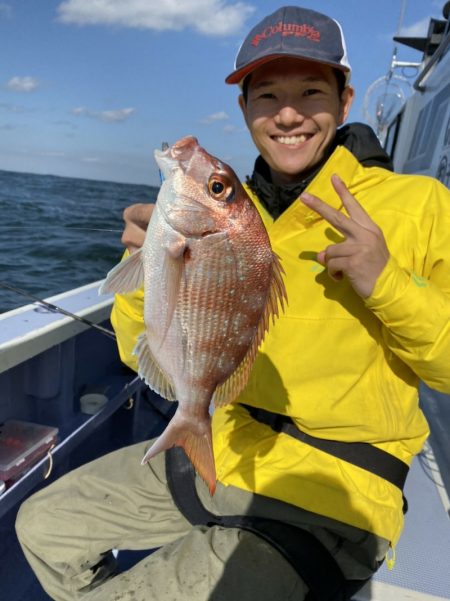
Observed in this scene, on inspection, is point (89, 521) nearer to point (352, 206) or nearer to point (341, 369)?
point (341, 369)

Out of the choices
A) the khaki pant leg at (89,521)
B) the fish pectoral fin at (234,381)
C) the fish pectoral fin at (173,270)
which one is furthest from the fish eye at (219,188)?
the khaki pant leg at (89,521)

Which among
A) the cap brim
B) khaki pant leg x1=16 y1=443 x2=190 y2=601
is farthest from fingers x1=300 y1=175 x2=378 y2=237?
khaki pant leg x1=16 y1=443 x2=190 y2=601

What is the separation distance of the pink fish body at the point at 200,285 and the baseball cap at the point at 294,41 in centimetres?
60

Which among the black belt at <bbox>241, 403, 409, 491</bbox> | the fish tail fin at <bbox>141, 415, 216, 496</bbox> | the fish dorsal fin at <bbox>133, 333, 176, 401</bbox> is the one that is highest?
the fish dorsal fin at <bbox>133, 333, 176, 401</bbox>

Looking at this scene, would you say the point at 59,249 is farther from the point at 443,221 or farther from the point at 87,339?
the point at 443,221

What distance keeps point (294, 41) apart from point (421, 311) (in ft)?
3.47

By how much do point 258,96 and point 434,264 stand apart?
934 millimetres

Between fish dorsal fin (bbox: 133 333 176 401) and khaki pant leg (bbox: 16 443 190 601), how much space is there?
0.67 m

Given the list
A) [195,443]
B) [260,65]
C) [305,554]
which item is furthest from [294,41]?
[305,554]

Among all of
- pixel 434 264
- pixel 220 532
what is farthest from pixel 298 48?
pixel 220 532

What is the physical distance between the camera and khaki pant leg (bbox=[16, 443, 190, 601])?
1949 mm

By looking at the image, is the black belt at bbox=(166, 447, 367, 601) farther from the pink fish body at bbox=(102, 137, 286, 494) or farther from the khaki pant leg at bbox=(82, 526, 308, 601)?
the pink fish body at bbox=(102, 137, 286, 494)

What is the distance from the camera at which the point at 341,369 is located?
1.76 m

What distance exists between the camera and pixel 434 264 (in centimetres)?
174
